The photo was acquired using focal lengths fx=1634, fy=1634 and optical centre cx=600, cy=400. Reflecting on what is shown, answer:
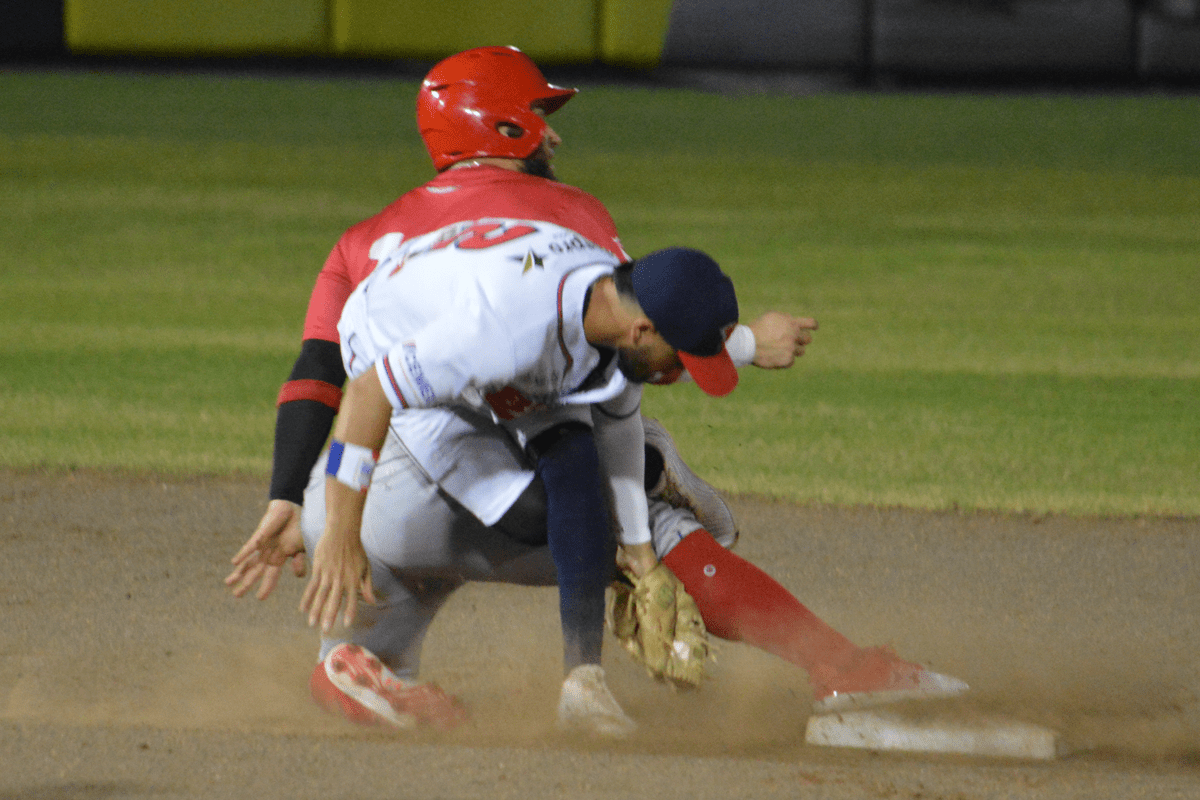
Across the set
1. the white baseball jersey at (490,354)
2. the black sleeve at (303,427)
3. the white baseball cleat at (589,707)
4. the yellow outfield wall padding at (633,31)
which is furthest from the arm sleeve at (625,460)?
the yellow outfield wall padding at (633,31)

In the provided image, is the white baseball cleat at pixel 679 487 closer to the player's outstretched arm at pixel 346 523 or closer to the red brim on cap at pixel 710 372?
the red brim on cap at pixel 710 372

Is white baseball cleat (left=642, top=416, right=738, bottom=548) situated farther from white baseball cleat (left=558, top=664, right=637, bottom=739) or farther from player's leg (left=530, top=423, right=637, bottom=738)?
white baseball cleat (left=558, top=664, right=637, bottom=739)

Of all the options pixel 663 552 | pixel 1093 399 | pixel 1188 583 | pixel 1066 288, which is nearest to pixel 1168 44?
pixel 1066 288

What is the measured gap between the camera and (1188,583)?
4.44 meters

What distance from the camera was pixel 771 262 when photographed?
10367mm

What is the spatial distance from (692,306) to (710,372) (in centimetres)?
15

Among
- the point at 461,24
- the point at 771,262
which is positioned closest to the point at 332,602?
the point at 771,262

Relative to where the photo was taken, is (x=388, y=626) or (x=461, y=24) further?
(x=461, y=24)

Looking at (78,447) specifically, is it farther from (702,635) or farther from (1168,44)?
(1168,44)

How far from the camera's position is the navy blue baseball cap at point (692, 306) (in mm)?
2750

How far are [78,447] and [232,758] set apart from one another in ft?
10.3

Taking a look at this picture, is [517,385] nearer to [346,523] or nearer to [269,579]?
[346,523]

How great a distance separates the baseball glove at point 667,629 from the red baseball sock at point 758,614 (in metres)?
0.07

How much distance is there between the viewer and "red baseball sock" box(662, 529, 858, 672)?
10.4ft
